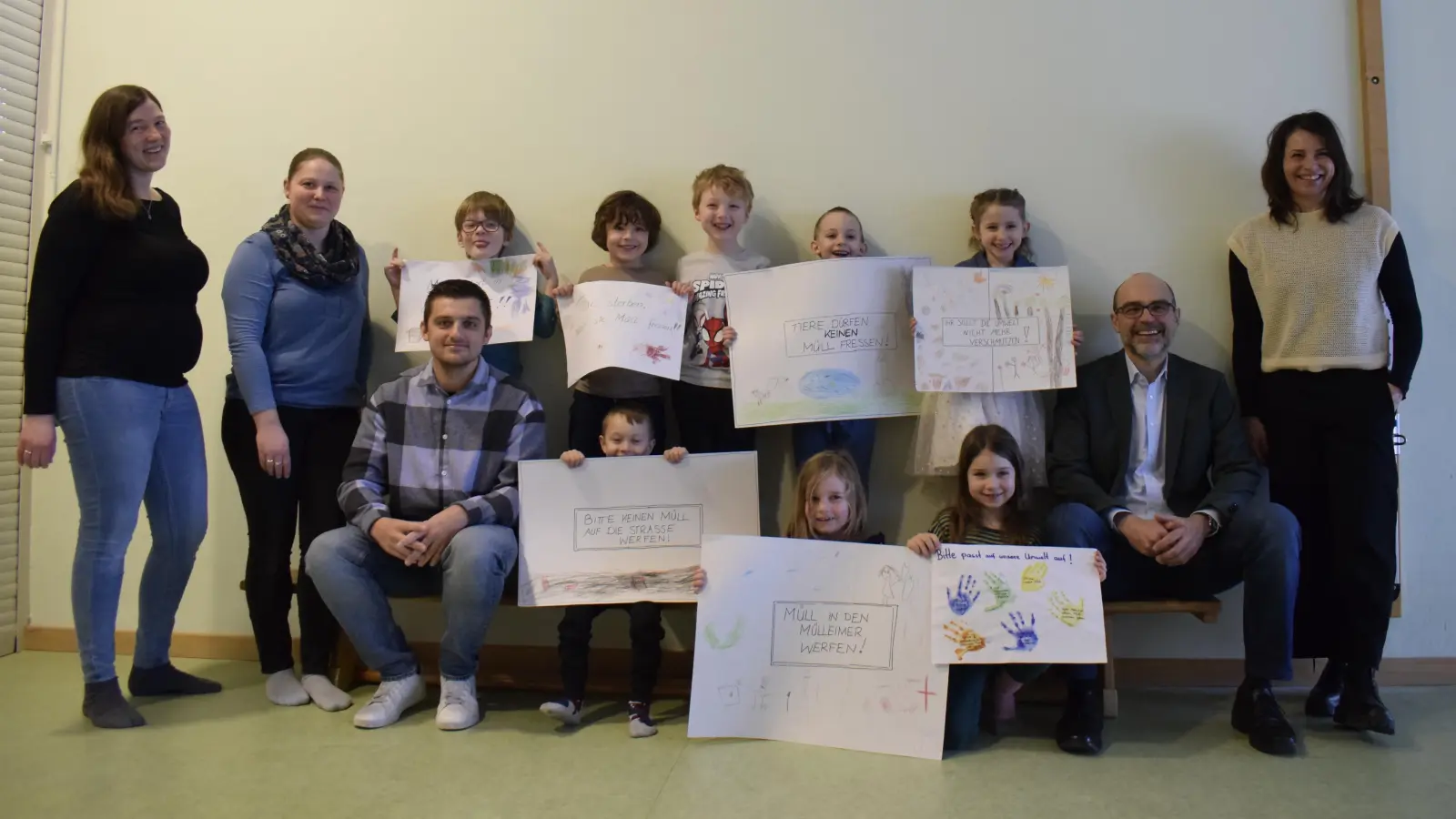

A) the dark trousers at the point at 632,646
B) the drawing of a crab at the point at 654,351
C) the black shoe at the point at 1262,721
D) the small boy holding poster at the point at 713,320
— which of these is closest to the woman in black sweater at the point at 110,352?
the dark trousers at the point at 632,646

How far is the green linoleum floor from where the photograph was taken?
1.79 m

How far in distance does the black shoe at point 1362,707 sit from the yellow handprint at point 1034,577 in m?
0.82

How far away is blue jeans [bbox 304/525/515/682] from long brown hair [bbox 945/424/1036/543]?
113 centimetres

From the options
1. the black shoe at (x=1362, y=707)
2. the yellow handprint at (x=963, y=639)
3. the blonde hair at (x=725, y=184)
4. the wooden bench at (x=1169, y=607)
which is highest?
the blonde hair at (x=725, y=184)

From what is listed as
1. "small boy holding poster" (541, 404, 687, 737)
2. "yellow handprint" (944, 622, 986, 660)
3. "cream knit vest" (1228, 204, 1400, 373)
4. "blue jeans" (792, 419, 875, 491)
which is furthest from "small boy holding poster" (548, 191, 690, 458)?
"cream knit vest" (1228, 204, 1400, 373)

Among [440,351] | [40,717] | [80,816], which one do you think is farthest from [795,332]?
[40,717]

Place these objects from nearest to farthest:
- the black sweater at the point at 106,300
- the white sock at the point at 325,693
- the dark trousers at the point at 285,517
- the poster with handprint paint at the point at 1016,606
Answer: the poster with handprint paint at the point at 1016,606, the black sweater at the point at 106,300, the white sock at the point at 325,693, the dark trousers at the point at 285,517

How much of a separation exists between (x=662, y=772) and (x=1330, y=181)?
2205 millimetres

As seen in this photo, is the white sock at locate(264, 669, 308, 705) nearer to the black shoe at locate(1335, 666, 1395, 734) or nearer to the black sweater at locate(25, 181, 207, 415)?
the black sweater at locate(25, 181, 207, 415)

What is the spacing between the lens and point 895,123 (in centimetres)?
274

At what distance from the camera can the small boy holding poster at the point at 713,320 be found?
8.55 ft

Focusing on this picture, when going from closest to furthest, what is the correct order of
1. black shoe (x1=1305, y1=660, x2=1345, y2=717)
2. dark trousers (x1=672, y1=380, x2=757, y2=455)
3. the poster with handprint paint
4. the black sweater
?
the poster with handprint paint → the black sweater → black shoe (x1=1305, y1=660, x2=1345, y2=717) → dark trousers (x1=672, y1=380, x2=757, y2=455)

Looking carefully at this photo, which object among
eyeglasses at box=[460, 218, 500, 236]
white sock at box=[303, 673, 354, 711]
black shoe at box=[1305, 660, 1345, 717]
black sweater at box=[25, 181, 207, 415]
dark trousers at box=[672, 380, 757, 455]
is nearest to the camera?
black sweater at box=[25, 181, 207, 415]

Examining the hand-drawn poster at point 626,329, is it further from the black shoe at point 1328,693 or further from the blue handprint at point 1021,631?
the black shoe at point 1328,693
